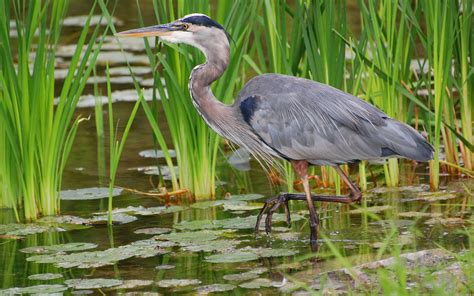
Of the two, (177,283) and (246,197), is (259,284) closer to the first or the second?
(177,283)

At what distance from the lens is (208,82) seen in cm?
639

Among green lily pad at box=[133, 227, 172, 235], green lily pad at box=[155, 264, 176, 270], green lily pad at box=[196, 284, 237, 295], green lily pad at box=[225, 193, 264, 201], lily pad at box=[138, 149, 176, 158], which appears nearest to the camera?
green lily pad at box=[196, 284, 237, 295]

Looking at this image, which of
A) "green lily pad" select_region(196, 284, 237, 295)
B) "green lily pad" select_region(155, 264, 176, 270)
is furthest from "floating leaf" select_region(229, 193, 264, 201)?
"green lily pad" select_region(196, 284, 237, 295)

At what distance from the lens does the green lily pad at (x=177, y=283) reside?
5.13 metres

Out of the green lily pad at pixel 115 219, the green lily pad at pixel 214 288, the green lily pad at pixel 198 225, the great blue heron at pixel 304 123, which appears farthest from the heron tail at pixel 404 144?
the green lily pad at pixel 115 219

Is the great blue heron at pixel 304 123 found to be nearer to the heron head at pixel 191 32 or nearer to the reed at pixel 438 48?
the heron head at pixel 191 32

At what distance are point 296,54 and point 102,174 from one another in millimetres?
1895

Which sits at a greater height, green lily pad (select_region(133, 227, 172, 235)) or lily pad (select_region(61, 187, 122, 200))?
lily pad (select_region(61, 187, 122, 200))

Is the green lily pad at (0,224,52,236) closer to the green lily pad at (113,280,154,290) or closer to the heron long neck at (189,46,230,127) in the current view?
the heron long neck at (189,46,230,127)

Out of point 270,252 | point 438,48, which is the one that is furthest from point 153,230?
point 438,48

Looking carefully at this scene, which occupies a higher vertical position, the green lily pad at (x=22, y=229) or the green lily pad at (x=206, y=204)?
the green lily pad at (x=206, y=204)

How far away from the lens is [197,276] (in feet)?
17.4

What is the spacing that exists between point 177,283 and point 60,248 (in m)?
1.03

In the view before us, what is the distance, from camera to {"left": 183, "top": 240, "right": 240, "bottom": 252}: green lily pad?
5.75 metres
